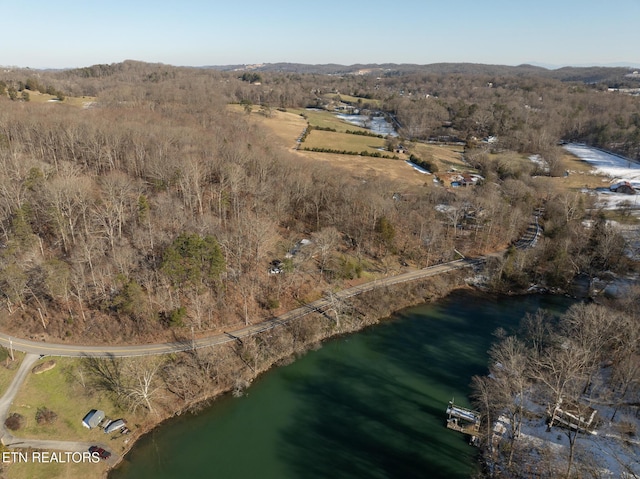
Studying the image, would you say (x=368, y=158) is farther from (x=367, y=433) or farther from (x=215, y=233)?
(x=367, y=433)

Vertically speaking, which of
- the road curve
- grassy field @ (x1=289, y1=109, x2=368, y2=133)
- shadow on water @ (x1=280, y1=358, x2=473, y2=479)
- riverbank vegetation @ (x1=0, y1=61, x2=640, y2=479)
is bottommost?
shadow on water @ (x1=280, y1=358, x2=473, y2=479)

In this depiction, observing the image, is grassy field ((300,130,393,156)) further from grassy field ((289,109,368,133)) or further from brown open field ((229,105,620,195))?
grassy field ((289,109,368,133))

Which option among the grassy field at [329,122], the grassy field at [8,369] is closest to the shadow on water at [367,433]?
the grassy field at [8,369]

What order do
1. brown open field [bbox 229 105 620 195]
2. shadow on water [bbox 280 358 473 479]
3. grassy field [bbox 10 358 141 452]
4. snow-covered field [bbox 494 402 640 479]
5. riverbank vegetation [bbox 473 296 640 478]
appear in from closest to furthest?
1. snow-covered field [bbox 494 402 640 479]
2. riverbank vegetation [bbox 473 296 640 478]
3. shadow on water [bbox 280 358 473 479]
4. grassy field [bbox 10 358 141 452]
5. brown open field [bbox 229 105 620 195]

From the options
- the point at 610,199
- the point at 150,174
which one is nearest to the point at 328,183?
the point at 150,174

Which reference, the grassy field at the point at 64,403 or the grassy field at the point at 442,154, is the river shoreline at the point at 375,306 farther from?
the grassy field at the point at 442,154

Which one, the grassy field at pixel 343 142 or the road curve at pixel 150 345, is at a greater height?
the grassy field at pixel 343 142

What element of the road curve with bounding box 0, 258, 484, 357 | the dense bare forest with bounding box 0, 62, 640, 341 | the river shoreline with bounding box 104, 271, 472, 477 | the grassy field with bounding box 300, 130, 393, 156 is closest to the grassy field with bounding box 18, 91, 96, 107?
the dense bare forest with bounding box 0, 62, 640, 341
